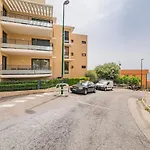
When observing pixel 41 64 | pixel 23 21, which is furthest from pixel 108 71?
pixel 23 21

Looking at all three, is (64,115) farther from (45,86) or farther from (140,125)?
(45,86)

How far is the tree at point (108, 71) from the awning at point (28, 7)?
1659 cm

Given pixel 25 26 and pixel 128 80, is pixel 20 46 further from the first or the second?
pixel 128 80

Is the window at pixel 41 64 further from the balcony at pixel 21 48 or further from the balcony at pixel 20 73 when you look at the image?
the balcony at pixel 21 48

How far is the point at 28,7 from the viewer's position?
21078 mm

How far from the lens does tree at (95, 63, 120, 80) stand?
34.1 metres

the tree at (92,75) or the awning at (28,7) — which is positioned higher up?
the awning at (28,7)

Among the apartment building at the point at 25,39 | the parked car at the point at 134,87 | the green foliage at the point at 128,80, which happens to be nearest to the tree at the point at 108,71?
the green foliage at the point at 128,80

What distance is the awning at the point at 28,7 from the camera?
19.8m

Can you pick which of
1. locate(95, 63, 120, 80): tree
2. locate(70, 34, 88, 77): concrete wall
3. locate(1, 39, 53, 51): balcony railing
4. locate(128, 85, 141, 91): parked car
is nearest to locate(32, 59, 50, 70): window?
locate(1, 39, 53, 51): balcony railing

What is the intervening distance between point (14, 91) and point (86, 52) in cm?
2231

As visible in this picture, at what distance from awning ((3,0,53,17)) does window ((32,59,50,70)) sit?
6.73 m

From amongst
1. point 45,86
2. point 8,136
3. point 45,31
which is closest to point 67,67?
point 45,31

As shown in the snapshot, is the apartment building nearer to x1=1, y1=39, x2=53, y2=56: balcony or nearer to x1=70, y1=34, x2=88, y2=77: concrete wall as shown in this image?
x1=1, y1=39, x2=53, y2=56: balcony
